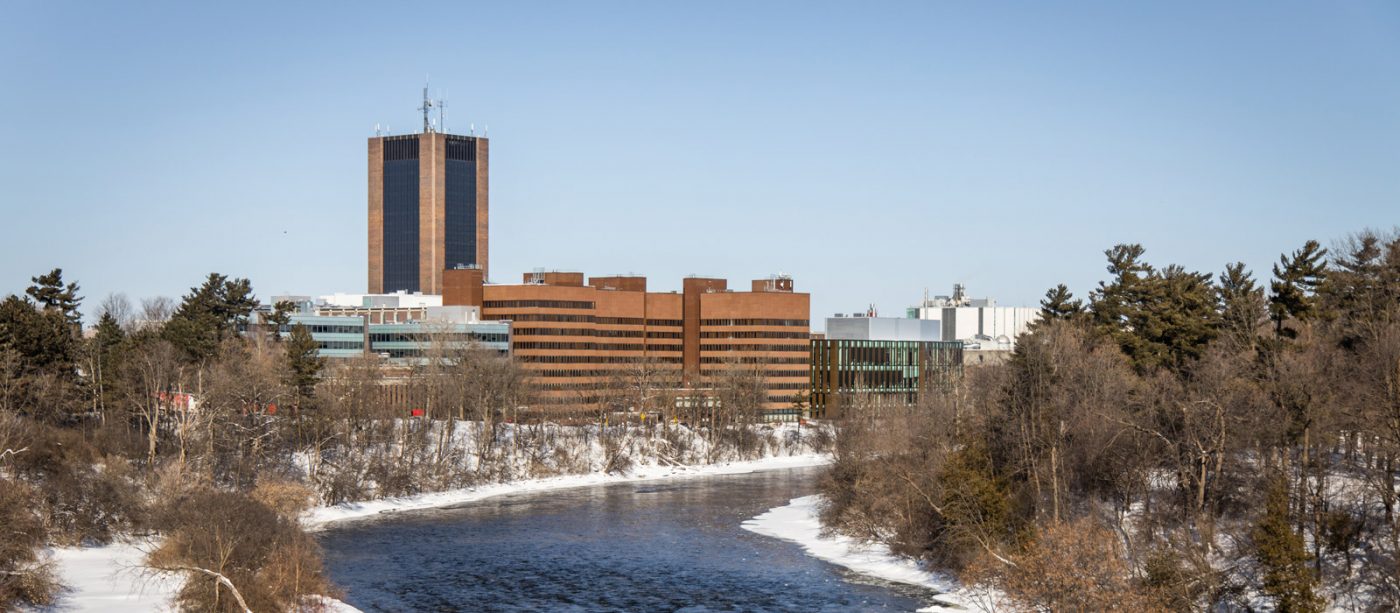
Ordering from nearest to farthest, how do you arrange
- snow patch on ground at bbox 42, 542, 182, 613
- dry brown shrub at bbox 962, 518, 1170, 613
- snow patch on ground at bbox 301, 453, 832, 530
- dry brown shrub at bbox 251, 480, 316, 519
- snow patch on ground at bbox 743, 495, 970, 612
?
1. dry brown shrub at bbox 962, 518, 1170, 613
2. snow patch on ground at bbox 42, 542, 182, 613
3. snow patch on ground at bbox 743, 495, 970, 612
4. dry brown shrub at bbox 251, 480, 316, 519
5. snow patch on ground at bbox 301, 453, 832, 530

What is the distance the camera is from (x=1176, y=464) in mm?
84562

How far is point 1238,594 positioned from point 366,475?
8559 centimetres

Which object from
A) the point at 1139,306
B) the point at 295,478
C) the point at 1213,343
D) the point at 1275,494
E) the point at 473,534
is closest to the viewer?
the point at 1275,494

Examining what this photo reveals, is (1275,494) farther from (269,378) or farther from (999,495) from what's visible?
(269,378)

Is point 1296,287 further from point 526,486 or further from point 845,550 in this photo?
point 526,486

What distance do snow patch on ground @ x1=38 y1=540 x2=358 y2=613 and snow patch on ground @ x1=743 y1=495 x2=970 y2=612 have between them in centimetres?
3342

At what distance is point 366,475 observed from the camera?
13262 cm

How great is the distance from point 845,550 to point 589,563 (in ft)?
60.5

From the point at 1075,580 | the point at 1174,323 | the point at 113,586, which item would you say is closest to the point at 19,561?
the point at 113,586

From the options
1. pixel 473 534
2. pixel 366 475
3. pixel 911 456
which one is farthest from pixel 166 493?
pixel 911 456

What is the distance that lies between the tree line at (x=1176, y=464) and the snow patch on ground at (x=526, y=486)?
41.3m

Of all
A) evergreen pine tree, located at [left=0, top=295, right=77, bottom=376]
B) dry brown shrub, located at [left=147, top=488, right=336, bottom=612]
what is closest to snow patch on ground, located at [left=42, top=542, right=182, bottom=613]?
dry brown shrub, located at [left=147, top=488, right=336, bottom=612]

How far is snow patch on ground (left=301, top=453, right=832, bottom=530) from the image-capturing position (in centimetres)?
12281

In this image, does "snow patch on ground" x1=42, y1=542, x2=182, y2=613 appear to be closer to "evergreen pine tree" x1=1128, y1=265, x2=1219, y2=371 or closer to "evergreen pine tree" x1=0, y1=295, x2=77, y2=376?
"evergreen pine tree" x1=0, y1=295, x2=77, y2=376
